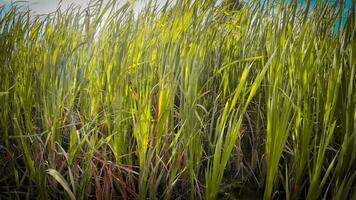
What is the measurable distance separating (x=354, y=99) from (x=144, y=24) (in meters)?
0.76

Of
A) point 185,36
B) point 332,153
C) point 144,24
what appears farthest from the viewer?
point 144,24

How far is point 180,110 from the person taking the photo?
91 centimetres

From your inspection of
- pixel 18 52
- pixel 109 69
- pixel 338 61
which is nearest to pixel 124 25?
pixel 109 69

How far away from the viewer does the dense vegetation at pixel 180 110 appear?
819 millimetres

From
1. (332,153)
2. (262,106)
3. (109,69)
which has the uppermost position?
(109,69)

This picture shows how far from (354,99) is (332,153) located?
0.66ft

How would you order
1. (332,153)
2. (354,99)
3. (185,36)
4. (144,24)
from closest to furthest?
(354,99) < (332,153) < (185,36) < (144,24)

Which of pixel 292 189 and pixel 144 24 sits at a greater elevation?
pixel 144 24

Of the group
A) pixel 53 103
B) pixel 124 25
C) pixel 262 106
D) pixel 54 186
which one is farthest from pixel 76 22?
pixel 262 106

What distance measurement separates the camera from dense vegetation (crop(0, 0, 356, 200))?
0.82m

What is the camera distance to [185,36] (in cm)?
105

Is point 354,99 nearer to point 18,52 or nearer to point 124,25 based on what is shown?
point 124,25

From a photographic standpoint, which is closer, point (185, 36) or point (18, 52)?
point (185, 36)

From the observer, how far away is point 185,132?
0.88m
